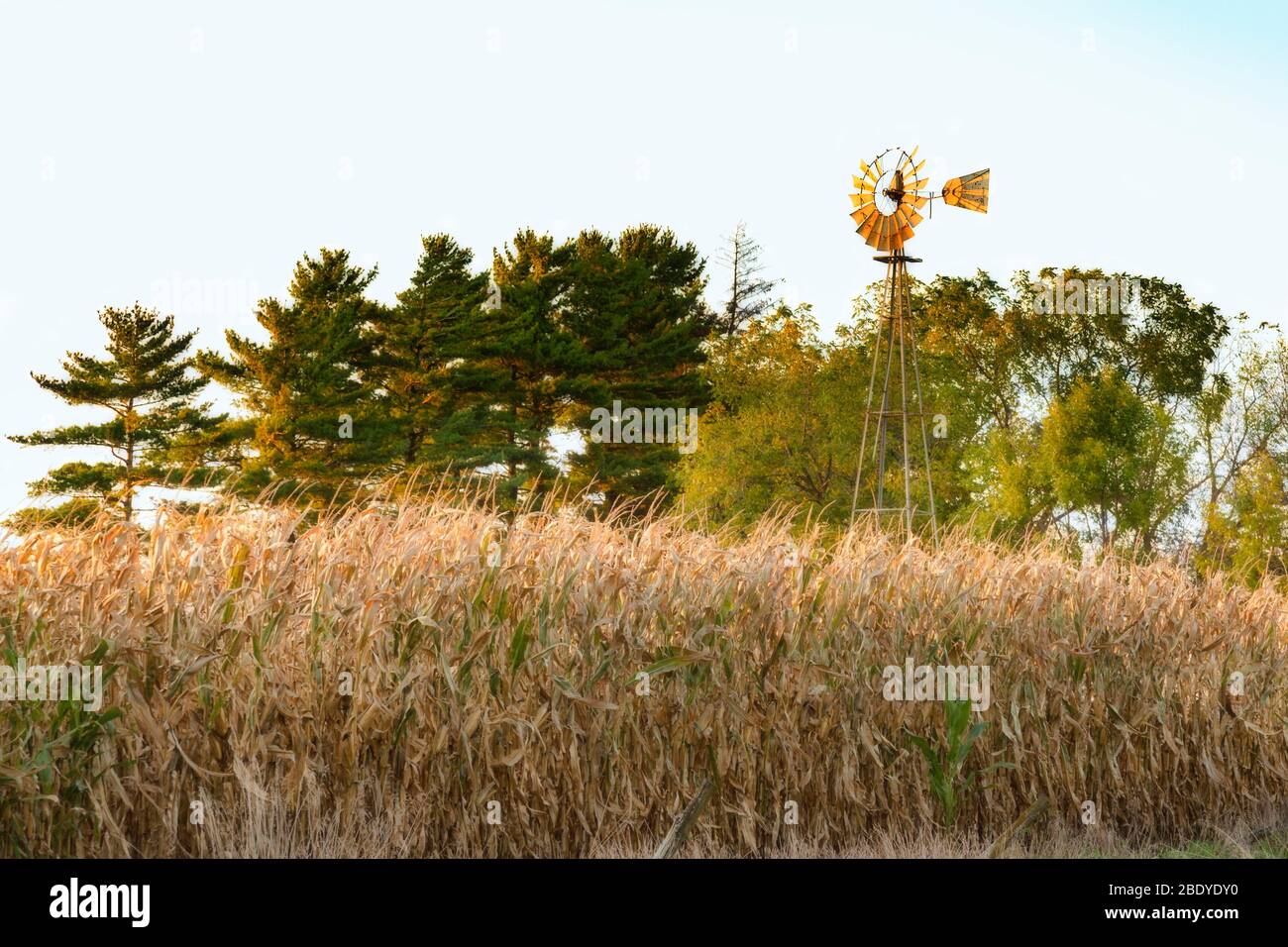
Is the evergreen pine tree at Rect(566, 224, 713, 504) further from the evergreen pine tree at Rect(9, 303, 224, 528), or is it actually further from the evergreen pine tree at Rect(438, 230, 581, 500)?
the evergreen pine tree at Rect(9, 303, 224, 528)

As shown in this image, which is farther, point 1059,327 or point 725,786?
point 1059,327

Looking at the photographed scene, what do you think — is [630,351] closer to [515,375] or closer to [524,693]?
[515,375]

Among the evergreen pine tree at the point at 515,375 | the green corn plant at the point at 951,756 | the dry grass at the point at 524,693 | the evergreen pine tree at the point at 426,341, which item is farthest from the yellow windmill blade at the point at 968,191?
the evergreen pine tree at the point at 426,341

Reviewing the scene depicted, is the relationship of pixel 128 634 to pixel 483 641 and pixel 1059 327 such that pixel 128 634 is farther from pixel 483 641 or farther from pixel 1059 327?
pixel 1059 327

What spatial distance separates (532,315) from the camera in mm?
45625

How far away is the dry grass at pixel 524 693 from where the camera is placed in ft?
21.4

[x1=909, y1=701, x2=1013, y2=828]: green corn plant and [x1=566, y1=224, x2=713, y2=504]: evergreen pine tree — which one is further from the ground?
[x1=566, y1=224, x2=713, y2=504]: evergreen pine tree

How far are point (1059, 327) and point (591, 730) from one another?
1581 inches

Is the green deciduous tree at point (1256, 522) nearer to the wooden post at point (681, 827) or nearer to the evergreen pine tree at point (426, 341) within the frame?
the evergreen pine tree at point (426, 341)

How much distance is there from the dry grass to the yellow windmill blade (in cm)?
1465

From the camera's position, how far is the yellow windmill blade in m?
22.7

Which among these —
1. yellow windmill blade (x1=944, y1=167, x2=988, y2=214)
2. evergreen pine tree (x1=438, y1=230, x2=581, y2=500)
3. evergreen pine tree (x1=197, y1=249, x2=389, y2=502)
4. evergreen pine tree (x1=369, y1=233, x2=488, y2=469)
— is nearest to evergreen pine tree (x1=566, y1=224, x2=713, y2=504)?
evergreen pine tree (x1=438, y1=230, x2=581, y2=500)

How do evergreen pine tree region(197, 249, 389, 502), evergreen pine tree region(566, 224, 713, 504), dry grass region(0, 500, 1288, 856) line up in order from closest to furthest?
dry grass region(0, 500, 1288, 856)
evergreen pine tree region(197, 249, 389, 502)
evergreen pine tree region(566, 224, 713, 504)
